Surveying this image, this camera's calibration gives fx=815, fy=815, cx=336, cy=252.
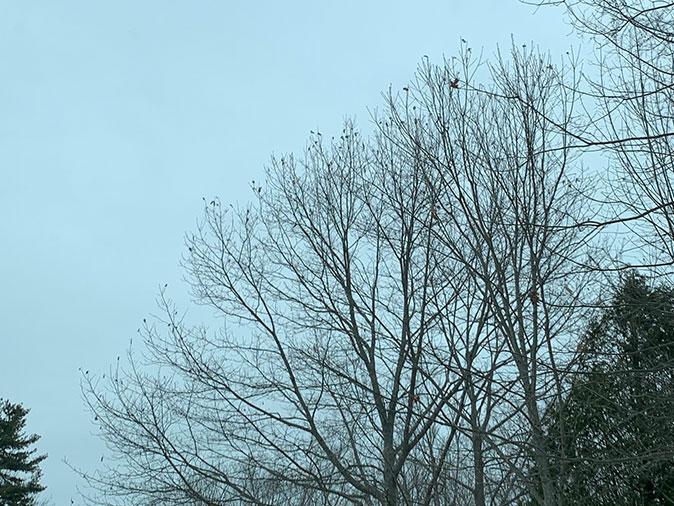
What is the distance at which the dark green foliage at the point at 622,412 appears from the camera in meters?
6.80

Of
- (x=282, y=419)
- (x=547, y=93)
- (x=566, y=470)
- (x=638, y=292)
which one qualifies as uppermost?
(x=547, y=93)

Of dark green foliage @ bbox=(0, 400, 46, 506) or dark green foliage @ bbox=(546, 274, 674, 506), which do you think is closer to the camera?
dark green foliage @ bbox=(546, 274, 674, 506)

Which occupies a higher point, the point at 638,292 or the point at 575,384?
the point at 638,292

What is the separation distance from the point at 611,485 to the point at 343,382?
3542 millimetres

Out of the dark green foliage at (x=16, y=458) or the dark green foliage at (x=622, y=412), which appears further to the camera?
the dark green foliage at (x=16, y=458)

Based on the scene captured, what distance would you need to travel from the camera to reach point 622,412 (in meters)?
7.77

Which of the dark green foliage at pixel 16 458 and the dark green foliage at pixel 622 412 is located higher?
the dark green foliage at pixel 16 458

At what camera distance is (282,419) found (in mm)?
10164

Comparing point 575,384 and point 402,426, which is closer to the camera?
point 575,384

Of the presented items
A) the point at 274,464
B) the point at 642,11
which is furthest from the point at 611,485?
the point at 642,11

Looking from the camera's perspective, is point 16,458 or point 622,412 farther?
point 16,458

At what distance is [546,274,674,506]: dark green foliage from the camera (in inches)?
268

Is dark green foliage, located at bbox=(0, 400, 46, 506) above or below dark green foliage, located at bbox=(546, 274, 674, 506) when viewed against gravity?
above

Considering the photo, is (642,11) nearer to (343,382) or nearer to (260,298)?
(343,382)
